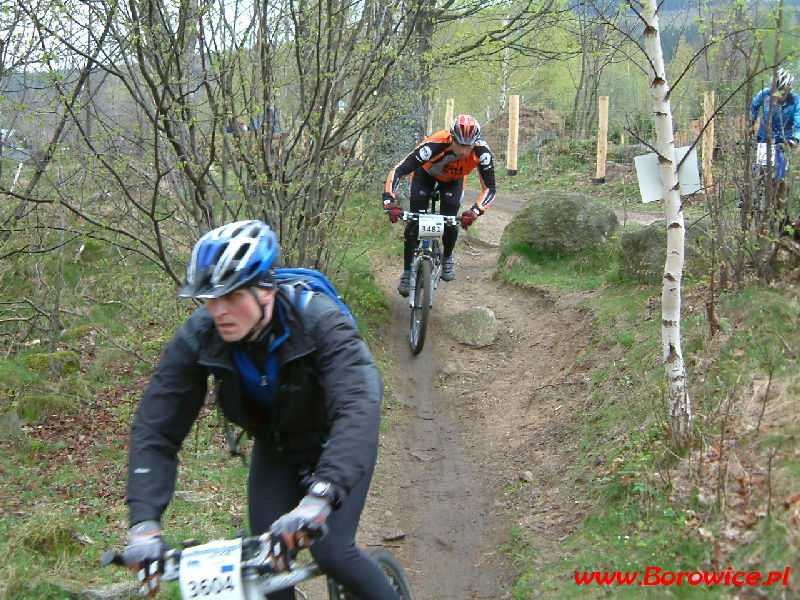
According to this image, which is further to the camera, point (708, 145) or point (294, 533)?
point (708, 145)

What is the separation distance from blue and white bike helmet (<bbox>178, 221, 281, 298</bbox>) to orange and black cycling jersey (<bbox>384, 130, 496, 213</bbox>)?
5.66 meters

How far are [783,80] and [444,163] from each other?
3541 millimetres

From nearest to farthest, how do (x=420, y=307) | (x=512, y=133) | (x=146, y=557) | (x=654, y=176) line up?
1. (x=146, y=557)
2. (x=654, y=176)
3. (x=420, y=307)
4. (x=512, y=133)

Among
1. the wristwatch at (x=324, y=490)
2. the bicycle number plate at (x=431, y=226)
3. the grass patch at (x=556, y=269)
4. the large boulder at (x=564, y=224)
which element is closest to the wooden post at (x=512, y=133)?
the large boulder at (x=564, y=224)

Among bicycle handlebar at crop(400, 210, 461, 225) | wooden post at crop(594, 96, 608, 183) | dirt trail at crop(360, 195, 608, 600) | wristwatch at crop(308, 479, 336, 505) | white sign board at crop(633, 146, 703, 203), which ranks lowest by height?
dirt trail at crop(360, 195, 608, 600)

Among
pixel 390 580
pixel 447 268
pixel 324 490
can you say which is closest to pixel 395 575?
pixel 390 580

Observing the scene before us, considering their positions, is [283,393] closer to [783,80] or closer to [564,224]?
[783,80]

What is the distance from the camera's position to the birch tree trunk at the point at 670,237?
4594 mm

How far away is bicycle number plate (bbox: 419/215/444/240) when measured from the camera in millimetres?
8383

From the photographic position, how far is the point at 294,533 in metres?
2.34

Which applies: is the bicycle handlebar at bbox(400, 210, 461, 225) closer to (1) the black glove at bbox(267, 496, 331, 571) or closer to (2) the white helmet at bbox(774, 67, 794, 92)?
(2) the white helmet at bbox(774, 67, 794, 92)

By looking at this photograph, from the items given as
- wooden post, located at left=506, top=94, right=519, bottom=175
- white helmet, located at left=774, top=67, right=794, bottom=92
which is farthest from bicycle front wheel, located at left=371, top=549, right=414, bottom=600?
wooden post, located at left=506, top=94, right=519, bottom=175

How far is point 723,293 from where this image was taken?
6.41 m

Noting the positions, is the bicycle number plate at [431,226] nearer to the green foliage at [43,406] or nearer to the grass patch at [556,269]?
the grass patch at [556,269]
